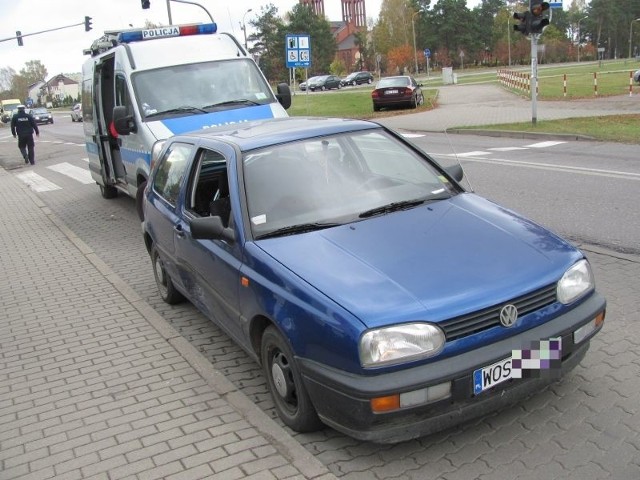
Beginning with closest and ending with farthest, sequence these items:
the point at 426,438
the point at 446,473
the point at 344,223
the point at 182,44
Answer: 1. the point at 446,473
2. the point at 426,438
3. the point at 344,223
4. the point at 182,44

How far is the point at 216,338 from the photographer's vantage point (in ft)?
17.2

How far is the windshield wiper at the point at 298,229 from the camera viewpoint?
3.90 m

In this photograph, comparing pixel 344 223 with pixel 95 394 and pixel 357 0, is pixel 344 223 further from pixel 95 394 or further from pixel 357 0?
pixel 357 0

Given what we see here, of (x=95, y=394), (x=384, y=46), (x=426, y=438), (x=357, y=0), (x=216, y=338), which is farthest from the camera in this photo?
(x=357, y=0)

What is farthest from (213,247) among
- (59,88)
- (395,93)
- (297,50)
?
(59,88)

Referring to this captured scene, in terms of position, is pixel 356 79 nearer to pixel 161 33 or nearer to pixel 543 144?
pixel 543 144

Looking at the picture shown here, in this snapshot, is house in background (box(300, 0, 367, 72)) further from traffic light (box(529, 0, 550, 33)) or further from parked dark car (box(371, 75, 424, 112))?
traffic light (box(529, 0, 550, 33))

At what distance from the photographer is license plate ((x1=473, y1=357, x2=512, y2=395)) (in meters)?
3.09

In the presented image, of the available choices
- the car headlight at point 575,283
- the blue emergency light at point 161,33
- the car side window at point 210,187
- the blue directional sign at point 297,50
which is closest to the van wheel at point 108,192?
the blue emergency light at point 161,33

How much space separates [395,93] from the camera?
28.7 metres

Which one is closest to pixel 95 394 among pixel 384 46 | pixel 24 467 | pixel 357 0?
pixel 24 467

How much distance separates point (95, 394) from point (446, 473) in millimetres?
2458

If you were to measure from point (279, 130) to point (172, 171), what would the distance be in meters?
1.20

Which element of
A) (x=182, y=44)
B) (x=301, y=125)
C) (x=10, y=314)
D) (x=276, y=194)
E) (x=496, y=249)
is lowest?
(x=10, y=314)
